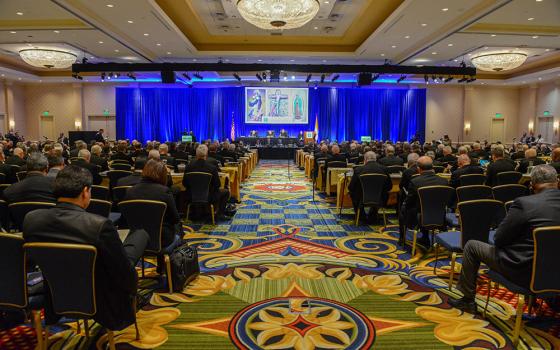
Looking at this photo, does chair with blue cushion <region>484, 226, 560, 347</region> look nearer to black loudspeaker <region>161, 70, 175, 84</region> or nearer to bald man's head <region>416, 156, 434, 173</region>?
bald man's head <region>416, 156, 434, 173</region>

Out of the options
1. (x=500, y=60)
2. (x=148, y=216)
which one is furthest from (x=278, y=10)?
(x=500, y=60)

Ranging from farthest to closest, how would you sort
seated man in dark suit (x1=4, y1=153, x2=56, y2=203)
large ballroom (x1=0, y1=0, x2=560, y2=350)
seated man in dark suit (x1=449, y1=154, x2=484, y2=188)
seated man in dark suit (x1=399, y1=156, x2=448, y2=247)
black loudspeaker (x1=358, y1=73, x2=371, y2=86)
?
black loudspeaker (x1=358, y1=73, x2=371, y2=86)
seated man in dark suit (x1=449, y1=154, x2=484, y2=188)
seated man in dark suit (x1=399, y1=156, x2=448, y2=247)
seated man in dark suit (x1=4, y1=153, x2=56, y2=203)
large ballroom (x1=0, y1=0, x2=560, y2=350)

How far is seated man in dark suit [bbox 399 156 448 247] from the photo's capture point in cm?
541

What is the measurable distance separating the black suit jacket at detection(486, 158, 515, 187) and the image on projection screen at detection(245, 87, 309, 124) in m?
16.7

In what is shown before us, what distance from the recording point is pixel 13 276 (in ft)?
8.82

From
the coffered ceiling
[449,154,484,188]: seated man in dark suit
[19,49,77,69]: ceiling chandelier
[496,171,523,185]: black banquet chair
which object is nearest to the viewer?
[449,154,484,188]: seated man in dark suit

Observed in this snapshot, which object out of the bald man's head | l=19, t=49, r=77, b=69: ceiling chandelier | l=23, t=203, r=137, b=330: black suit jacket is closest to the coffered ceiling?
l=19, t=49, r=77, b=69: ceiling chandelier

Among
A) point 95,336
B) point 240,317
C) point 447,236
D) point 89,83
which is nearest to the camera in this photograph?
point 95,336

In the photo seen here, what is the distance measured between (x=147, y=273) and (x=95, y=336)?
1416 millimetres

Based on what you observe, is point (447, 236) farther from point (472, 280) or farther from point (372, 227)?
point (372, 227)

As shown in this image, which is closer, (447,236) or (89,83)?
(447,236)

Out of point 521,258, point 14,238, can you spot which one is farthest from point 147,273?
point 521,258

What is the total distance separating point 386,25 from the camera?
35.7 feet

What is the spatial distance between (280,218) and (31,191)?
13.8 feet
